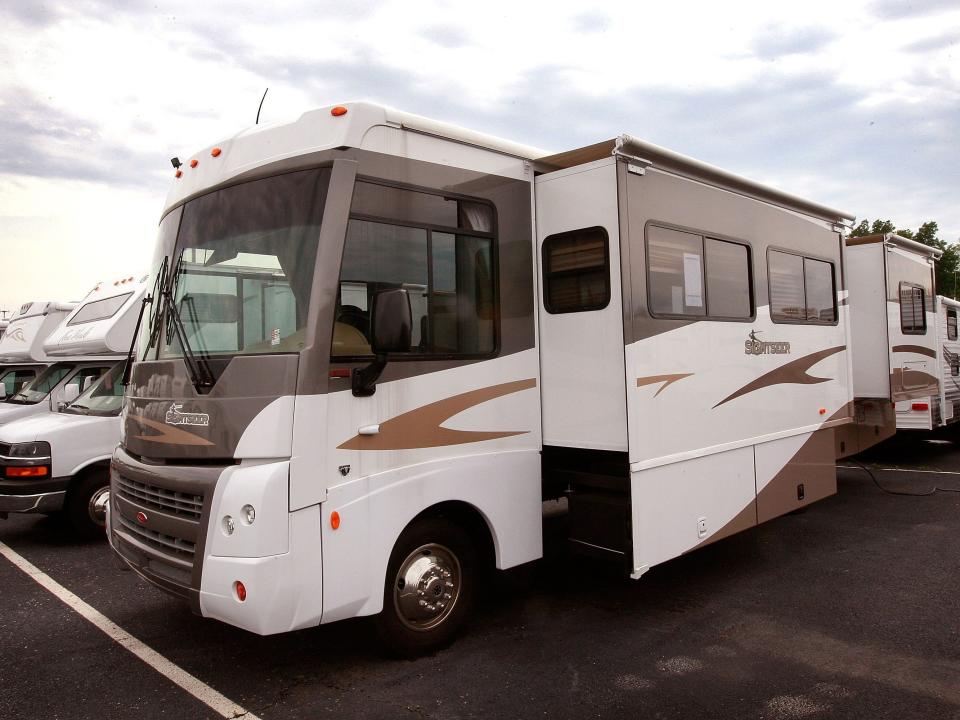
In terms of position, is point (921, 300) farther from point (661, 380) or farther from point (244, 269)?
point (244, 269)

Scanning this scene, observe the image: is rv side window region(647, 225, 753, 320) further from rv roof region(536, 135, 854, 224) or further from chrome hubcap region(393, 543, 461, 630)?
chrome hubcap region(393, 543, 461, 630)

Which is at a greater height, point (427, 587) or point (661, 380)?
point (661, 380)

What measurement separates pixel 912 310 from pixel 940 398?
1699mm

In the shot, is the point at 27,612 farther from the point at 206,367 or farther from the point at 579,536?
the point at 579,536

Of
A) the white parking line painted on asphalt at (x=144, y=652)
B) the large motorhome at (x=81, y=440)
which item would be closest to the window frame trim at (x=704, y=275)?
the white parking line painted on asphalt at (x=144, y=652)

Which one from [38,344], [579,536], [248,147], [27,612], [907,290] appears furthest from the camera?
[38,344]

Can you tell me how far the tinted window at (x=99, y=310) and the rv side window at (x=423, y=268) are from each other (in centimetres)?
512

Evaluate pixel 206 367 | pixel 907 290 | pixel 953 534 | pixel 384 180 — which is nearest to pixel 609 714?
pixel 206 367

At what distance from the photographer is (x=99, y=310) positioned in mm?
8719

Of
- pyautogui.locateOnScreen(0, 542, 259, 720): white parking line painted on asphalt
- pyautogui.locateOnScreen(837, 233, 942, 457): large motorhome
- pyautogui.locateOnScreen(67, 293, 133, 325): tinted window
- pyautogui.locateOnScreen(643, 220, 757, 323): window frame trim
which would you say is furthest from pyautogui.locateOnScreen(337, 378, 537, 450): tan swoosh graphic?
pyautogui.locateOnScreen(67, 293, 133, 325): tinted window

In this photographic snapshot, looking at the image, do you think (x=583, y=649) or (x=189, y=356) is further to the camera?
(x=583, y=649)

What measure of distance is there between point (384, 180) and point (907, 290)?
763cm

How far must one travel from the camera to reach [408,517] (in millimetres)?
4262

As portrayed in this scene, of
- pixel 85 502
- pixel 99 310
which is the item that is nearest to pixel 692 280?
pixel 85 502
